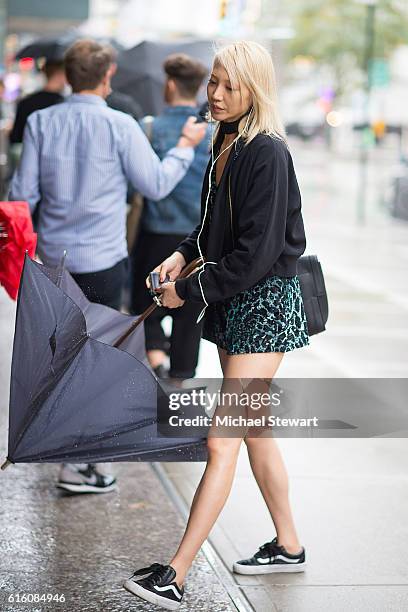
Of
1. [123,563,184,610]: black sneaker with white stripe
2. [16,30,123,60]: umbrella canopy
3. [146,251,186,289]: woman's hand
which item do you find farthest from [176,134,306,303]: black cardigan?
[16,30,123,60]: umbrella canopy

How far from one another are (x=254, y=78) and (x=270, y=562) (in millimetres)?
1919

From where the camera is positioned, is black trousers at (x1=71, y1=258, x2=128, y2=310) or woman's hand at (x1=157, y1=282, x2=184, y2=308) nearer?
woman's hand at (x1=157, y1=282, x2=184, y2=308)

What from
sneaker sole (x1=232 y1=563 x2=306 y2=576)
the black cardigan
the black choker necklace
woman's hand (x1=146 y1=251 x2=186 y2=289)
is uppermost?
the black choker necklace

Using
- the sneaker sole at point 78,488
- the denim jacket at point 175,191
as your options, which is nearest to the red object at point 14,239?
the sneaker sole at point 78,488

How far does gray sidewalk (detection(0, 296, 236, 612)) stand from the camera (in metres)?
4.37

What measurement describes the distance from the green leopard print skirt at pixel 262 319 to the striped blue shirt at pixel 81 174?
1555mm

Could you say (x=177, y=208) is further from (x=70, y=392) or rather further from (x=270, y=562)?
(x=70, y=392)

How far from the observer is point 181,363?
7.36 metres

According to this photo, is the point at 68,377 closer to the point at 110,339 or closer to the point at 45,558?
the point at 110,339

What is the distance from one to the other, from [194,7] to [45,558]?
39632 mm

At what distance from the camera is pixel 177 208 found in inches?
295

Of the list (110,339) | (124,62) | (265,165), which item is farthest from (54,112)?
(124,62)

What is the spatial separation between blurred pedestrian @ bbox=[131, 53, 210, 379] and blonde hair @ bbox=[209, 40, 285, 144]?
3.11 metres

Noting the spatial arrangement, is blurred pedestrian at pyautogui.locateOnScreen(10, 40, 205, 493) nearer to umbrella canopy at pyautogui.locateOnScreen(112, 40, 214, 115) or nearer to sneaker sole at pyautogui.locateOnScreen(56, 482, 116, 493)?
sneaker sole at pyautogui.locateOnScreen(56, 482, 116, 493)
